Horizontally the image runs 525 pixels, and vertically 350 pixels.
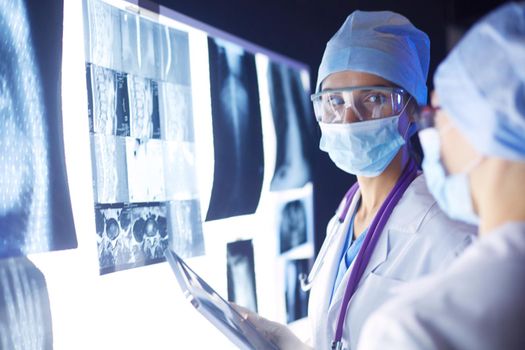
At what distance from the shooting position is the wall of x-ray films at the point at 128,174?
4.15ft

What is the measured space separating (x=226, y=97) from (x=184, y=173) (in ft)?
1.18

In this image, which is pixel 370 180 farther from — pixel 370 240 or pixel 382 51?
pixel 382 51

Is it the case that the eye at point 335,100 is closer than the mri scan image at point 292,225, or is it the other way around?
the eye at point 335,100

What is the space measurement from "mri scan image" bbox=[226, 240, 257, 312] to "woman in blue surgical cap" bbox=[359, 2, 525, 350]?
1.14 meters

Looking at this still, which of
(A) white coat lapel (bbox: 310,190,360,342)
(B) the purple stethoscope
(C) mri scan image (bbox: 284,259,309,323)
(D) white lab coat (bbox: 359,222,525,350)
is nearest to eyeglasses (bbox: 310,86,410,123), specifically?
Result: (B) the purple stethoscope

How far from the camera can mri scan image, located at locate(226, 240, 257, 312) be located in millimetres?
1969

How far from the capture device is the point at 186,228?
176cm

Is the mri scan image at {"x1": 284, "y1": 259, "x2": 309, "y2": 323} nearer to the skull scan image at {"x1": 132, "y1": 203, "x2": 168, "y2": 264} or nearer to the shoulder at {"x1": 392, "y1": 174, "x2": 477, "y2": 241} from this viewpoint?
the skull scan image at {"x1": 132, "y1": 203, "x2": 168, "y2": 264}

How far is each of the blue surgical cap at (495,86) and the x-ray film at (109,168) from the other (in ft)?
2.94

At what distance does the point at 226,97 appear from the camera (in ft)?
6.53

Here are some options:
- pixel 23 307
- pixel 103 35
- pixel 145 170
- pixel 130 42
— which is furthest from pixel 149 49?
pixel 23 307

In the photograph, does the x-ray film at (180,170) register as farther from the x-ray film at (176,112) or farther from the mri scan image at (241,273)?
the mri scan image at (241,273)

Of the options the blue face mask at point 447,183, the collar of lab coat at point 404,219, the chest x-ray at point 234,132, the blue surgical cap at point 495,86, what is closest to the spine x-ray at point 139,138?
the chest x-ray at point 234,132

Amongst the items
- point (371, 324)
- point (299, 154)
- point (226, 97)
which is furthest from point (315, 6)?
point (371, 324)
